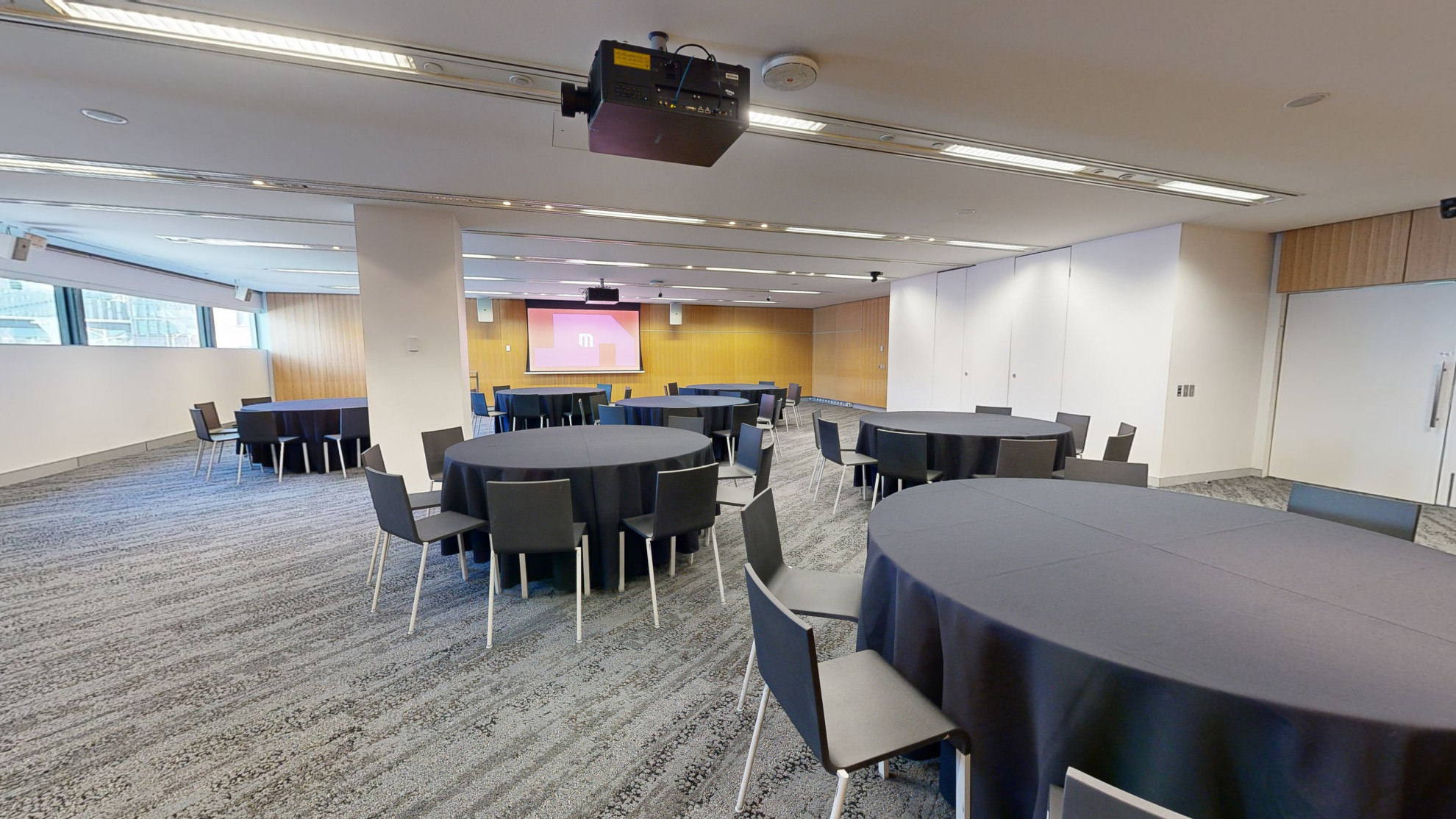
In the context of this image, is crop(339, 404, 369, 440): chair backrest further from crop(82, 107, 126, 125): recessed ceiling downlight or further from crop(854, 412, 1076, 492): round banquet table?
crop(854, 412, 1076, 492): round banquet table

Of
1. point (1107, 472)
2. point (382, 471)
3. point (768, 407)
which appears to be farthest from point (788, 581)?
point (768, 407)

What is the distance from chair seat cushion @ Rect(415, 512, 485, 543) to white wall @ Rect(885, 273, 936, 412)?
7918mm

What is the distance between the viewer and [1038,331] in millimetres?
7633

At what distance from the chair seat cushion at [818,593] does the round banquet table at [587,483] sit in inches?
40.6

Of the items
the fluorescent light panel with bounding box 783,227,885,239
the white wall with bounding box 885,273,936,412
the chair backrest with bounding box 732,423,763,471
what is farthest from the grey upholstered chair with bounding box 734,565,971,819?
the white wall with bounding box 885,273,936,412

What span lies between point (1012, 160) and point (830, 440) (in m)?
2.67

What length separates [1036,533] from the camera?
2033 mm

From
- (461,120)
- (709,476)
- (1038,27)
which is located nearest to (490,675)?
(709,476)

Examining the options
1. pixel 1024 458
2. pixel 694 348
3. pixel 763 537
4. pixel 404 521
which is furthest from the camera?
pixel 694 348

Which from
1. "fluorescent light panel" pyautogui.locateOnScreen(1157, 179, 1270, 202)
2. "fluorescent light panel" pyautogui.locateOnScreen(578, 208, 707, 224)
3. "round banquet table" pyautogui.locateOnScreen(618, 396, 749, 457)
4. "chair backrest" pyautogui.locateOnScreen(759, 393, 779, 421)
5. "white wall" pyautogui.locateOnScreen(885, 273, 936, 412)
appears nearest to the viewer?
"fluorescent light panel" pyautogui.locateOnScreen(1157, 179, 1270, 202)

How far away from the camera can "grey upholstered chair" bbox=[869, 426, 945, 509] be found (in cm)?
438

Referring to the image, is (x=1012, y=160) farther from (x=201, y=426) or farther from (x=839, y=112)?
(x=201, y=426)

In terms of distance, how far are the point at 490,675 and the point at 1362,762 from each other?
9.39 feet

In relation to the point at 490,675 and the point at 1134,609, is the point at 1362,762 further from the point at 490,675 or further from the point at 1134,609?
the point at 490,675
